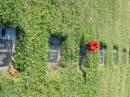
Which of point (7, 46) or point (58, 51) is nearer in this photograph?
point (7, 46)

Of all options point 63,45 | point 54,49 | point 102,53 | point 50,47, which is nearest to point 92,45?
point 63,45

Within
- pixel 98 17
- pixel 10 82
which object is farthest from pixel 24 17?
pixel 98 17

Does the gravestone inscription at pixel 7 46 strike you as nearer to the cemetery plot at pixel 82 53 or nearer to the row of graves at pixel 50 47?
the row of graves at pixel 50 47

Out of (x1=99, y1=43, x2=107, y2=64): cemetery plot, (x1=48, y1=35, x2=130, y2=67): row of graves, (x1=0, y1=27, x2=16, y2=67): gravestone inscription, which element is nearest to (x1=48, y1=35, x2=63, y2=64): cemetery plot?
(x1=48, y1=35, x2=130, y2=67): row of graves

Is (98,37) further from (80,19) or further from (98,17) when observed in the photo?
(80,19)

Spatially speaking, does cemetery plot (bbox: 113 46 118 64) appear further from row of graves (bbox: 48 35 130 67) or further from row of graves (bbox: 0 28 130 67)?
row of graves (bbox: 0 28 130 67)

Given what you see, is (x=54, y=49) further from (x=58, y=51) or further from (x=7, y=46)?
(x=7, y=46)
